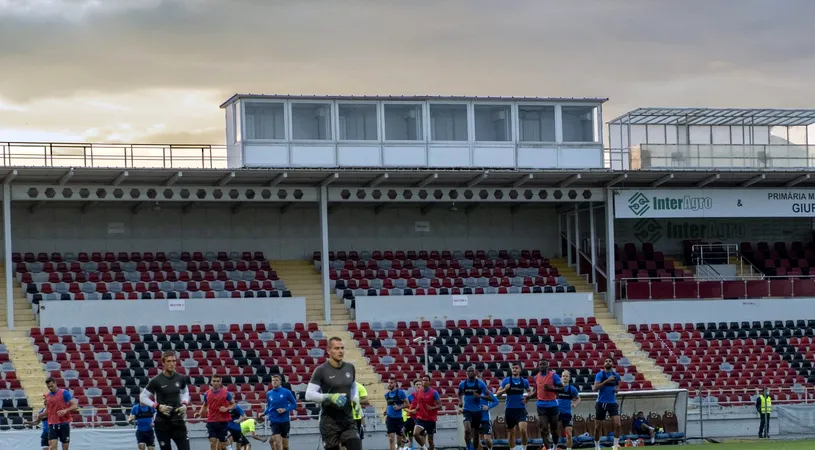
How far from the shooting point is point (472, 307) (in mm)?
42781

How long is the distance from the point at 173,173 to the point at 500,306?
35.2ft

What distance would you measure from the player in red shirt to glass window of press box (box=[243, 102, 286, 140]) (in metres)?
18.9

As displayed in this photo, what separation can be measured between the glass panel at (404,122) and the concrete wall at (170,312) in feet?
19.8

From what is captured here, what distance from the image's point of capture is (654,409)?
3266 centimetres

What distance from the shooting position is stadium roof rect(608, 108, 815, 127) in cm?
4562

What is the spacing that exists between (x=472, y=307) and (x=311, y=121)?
24.1ft

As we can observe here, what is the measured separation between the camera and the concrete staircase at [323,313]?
37.9 metres

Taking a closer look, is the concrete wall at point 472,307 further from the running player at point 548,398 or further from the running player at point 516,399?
the running player at point 548,398

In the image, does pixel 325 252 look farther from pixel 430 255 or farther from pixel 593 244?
pixel 593 244

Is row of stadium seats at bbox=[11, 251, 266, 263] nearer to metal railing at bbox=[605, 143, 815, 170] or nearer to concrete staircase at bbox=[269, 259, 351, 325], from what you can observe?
concrete staircase at bbox=[269, 259, 351, 325]

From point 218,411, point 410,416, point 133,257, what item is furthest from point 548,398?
point 133,257

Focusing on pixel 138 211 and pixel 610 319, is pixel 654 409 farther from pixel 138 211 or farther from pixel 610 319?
pixel 138 211

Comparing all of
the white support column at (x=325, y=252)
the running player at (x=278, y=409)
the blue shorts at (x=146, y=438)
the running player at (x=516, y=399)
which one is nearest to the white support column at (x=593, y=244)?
the white support column at (x=325, y=252)

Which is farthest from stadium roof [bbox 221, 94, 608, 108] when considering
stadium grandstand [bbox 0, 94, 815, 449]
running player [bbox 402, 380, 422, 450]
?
running player [bbox 402, 380, 422, 450]
